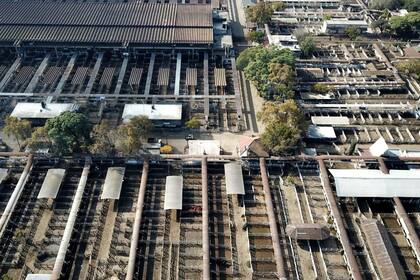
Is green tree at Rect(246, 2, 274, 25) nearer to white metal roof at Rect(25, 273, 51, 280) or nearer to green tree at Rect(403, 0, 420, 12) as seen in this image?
green tree at Rect(403, 0, 420, 12)

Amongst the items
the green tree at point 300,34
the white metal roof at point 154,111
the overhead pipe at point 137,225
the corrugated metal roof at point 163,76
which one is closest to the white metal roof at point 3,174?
the overhead pipe at point 137,225

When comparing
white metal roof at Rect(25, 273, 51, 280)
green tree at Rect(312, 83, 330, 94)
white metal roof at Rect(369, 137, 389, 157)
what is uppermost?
green tree at Rect(312, 83, 330, 94)

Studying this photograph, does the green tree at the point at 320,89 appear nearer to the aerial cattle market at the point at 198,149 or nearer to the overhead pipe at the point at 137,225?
the aerial cattle market at the point at 198,149

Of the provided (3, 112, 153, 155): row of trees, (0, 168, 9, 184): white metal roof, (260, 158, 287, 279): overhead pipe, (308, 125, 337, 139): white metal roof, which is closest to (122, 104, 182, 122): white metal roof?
(3, 112, 153, 155): row of trees

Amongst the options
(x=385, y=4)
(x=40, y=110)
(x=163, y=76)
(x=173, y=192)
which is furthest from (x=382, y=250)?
(x=385, y=4)

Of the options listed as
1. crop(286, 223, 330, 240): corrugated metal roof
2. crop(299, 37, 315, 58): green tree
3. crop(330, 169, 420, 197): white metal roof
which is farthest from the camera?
crop(299, 37, 315, 58): green tree

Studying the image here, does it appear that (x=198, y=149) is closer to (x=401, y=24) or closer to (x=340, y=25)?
(x=340, y=25)

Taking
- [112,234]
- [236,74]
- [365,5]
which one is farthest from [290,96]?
[365,5]

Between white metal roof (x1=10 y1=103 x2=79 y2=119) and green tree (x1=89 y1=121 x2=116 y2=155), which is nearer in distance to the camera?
green tree (x1=89 y1=121 x2=116 y2=155)
